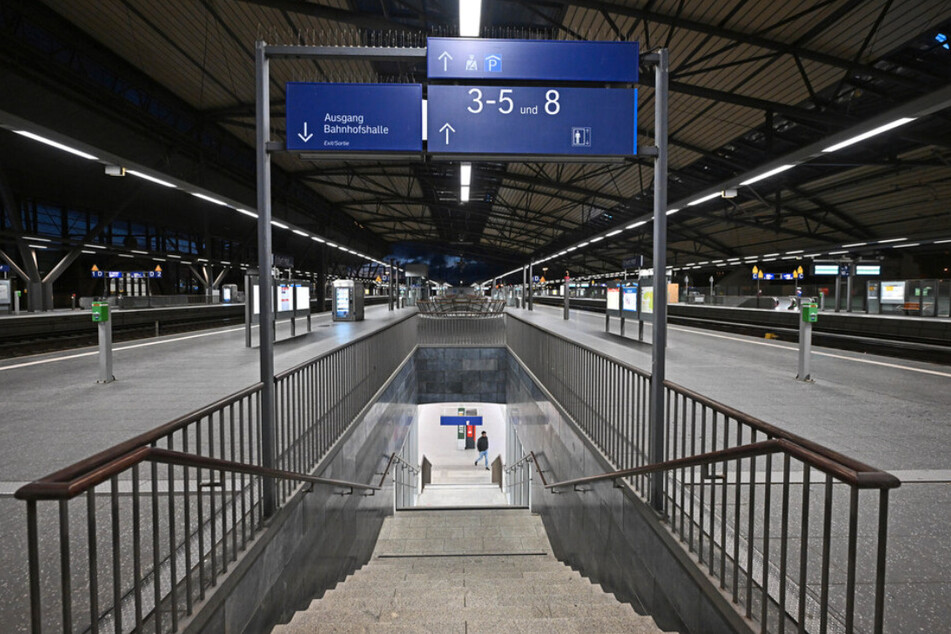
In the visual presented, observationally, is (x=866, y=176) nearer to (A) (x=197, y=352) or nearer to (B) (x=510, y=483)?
(B) (x=510, y=483)

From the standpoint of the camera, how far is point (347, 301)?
19422mm

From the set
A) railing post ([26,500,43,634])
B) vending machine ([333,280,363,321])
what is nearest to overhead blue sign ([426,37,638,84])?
railing post ([26,500,43,634])

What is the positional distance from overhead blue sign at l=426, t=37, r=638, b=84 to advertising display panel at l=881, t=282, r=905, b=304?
19.4 meters

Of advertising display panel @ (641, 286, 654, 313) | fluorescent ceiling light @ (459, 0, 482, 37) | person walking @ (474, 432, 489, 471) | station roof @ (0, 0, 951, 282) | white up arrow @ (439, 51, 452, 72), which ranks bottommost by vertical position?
person walking @ (474, 432, 489, 471)

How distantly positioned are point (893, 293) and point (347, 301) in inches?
825

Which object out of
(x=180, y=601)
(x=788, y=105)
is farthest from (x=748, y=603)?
(x=788, y=105)

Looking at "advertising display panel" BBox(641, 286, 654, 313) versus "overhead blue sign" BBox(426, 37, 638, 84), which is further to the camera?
"advertising display panel" BBox(641, 286, 654, 313)

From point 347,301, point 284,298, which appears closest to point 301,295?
point 284,298

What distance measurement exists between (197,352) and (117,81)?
8900 mm

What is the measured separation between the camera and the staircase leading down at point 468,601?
10.1 feet

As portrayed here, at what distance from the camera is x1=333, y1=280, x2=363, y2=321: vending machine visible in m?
19.1

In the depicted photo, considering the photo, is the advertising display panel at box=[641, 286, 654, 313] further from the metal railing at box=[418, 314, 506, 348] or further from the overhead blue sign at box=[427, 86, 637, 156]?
the overhead blue sign at box=[427, 86, 637, 156]

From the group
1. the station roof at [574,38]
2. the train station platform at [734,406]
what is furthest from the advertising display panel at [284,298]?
the station roof at [574,38]

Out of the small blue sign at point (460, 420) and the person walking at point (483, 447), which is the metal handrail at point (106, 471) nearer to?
the small blue sign at point (460, 420)
